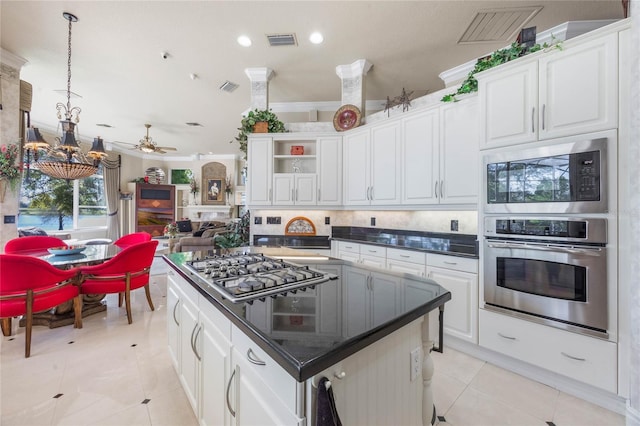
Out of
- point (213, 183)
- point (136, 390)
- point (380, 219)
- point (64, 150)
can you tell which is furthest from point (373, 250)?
point (213, 183)

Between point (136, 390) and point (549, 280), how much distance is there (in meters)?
3.24

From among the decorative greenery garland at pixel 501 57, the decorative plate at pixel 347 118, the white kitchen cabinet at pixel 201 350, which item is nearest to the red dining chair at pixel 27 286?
the white kitchen cabinet at pixel 201 350

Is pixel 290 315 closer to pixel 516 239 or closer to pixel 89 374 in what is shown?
pixel 516 239

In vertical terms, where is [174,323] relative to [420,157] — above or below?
below

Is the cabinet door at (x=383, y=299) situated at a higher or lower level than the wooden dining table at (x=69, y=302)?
higher

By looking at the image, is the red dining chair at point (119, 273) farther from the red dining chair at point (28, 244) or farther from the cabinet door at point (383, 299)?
the cabinet door at point (383, 299)

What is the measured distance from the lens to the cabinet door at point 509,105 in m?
2.08

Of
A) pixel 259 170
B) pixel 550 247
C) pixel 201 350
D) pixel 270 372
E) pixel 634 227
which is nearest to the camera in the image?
pixel 270 372

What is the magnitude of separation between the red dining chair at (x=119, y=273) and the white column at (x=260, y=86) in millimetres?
2507

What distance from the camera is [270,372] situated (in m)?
0.81

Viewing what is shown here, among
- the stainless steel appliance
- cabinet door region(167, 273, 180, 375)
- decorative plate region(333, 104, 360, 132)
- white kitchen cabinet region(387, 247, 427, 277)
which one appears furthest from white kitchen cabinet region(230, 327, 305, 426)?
decorative plate region(333, 104, 360, 132)

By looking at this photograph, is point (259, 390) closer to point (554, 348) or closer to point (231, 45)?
point (554, 348)

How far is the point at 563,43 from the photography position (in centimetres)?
193

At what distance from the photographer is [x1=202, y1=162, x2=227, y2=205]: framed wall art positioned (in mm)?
10172
